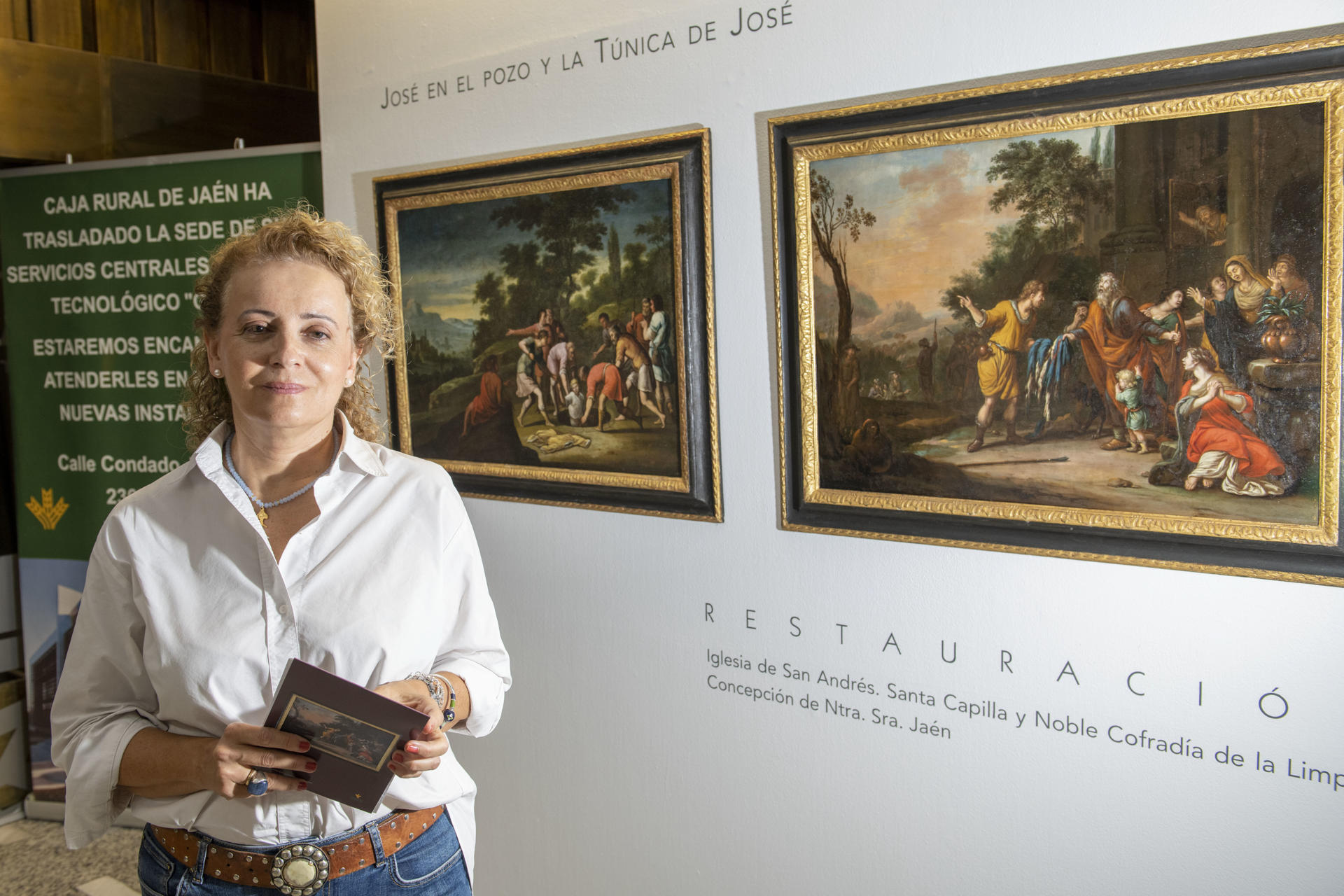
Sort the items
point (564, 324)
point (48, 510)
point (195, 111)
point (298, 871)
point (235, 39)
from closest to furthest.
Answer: point (298, 871) < point (564, 324) < point (48, 510) < point (195, 111) < point (235, 39)

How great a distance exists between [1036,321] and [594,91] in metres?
1.75

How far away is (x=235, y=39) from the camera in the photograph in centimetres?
592

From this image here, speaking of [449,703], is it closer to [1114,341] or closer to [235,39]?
[1114,341]

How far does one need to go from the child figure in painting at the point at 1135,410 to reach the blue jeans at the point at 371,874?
1.95m

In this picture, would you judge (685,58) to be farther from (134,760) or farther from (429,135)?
(134,760)

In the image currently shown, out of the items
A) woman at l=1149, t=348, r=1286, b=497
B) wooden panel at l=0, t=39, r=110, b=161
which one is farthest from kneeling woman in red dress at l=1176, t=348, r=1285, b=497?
wooden panel at l=0, t=39, r=110, b=161

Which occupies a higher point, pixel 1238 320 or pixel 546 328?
pixel 546 328

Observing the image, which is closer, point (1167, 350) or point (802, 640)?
point (1167, 350)

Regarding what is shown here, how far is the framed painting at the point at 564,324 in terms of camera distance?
10.5ft

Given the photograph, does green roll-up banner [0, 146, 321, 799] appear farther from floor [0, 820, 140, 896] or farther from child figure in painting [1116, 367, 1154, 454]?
child figure in painting [1116, 367, 1154, 454]

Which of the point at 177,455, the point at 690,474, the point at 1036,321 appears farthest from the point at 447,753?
the point at 177,455

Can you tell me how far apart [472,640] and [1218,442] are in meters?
1.88

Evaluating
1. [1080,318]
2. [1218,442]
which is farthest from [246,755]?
[1218,442]

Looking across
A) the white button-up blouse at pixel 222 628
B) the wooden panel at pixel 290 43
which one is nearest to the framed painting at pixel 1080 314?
the white button-up blouse at pixel 222 628
